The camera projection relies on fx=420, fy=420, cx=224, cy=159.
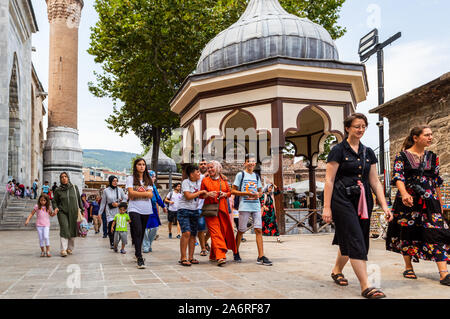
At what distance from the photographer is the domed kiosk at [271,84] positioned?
1231cm

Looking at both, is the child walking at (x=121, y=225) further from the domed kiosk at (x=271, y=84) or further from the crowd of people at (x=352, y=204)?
the domed kiosk at (x=271, y=84)

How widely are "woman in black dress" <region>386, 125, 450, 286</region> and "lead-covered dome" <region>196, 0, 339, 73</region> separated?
8765mm

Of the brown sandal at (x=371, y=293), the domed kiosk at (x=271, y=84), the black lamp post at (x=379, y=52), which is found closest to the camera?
the brown sandal at (x=371, y=293)

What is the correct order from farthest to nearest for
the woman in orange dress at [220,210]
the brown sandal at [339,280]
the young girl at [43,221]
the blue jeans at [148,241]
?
the blue jeans at [148,241] → the young girl at [43,221] → the woman in orange dress at [220,210] → the brown sandal at [339,280]

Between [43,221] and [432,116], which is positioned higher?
[432,116]

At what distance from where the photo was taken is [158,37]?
892 inches

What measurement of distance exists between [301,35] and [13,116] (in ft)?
72.9

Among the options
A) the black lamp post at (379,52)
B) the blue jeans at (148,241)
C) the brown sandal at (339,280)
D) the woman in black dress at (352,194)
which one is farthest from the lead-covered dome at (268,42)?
the brown sandal at (339,280)

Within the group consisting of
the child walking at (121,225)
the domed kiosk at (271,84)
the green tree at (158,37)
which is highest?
the green tree at (158,37)

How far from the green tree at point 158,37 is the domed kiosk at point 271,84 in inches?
298

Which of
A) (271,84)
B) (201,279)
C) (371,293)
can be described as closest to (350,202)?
(371,293)

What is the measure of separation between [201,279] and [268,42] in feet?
33.4

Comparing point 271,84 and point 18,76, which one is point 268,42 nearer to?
point 271,84

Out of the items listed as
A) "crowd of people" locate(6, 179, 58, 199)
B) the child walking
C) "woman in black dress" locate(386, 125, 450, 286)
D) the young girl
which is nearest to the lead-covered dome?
the child walking
